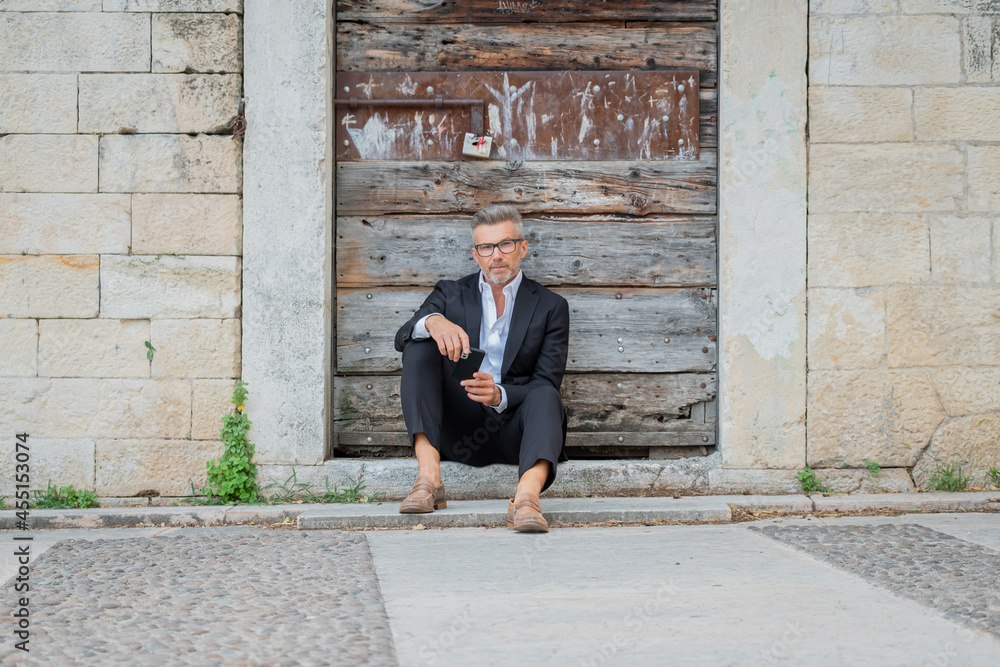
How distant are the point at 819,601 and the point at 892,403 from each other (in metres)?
2.03

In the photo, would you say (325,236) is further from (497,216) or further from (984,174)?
(984,174)

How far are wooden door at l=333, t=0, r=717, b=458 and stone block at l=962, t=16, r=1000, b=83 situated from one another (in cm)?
118

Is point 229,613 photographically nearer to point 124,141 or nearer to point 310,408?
point 310,408

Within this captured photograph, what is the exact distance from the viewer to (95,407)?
423cm

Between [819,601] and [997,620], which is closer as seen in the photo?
[997,620]

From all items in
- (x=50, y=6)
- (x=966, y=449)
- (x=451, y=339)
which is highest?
(x=50, y=6)

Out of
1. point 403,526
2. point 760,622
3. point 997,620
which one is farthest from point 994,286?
point 403,526

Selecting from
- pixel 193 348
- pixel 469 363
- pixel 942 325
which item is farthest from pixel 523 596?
pixel 942 325

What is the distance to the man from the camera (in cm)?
376

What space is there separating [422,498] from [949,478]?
8.23ft

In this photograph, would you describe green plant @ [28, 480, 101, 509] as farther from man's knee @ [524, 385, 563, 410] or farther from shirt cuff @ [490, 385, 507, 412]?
man's knee @ [524, 385, 563, 410]

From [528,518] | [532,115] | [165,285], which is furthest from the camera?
[532,115]

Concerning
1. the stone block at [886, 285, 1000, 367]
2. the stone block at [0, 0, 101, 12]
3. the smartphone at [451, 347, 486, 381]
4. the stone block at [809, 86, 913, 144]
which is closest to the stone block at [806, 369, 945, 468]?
the stone block at [886, 285, 1000, 367]

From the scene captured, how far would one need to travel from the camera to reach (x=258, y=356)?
426 cm
